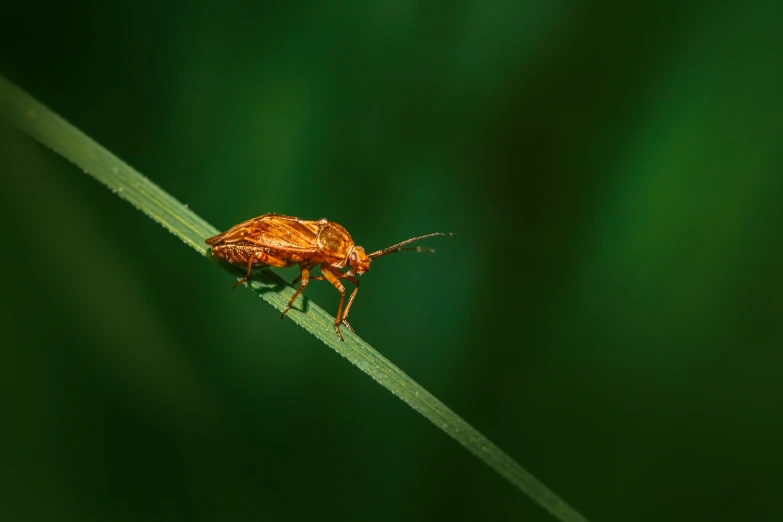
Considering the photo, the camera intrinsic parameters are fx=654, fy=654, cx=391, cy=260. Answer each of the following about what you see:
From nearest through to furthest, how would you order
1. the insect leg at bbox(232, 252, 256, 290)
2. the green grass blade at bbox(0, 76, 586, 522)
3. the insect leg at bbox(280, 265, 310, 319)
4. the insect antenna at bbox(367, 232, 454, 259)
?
the green grass blade at bbox(0, 76, 586, 522)
the insect leg at bbox(280, 265, 310, 319)
the insect leg at bbox(232, 252, 256, 290)
the insect antenna at bbox(367, 232, 454, 259)

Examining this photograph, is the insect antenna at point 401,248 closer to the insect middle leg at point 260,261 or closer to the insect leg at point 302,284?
the insect leg at point 302,284

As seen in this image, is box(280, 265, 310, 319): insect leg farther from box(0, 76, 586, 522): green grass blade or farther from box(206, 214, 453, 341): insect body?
box(0, 76, 586, 522): green grass blade

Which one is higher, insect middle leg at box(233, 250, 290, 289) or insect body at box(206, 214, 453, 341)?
insect body at box(206, 214, 453, 341)

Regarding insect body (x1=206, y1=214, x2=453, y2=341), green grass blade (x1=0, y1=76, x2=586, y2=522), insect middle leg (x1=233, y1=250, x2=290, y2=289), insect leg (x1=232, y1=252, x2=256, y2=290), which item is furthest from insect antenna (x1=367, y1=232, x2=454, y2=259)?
green grass blade (x1=0, y1=76, x2=586, y2=522)

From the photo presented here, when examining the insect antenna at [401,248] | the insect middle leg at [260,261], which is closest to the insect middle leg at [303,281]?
the insect middle leg at [260,261]

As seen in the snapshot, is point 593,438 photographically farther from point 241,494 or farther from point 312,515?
point 241,494

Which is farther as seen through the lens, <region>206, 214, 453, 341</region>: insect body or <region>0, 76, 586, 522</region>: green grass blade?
<region>206, 214, 453, 341</region>: insect body

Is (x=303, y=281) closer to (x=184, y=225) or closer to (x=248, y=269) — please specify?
(x=248, y=269)
